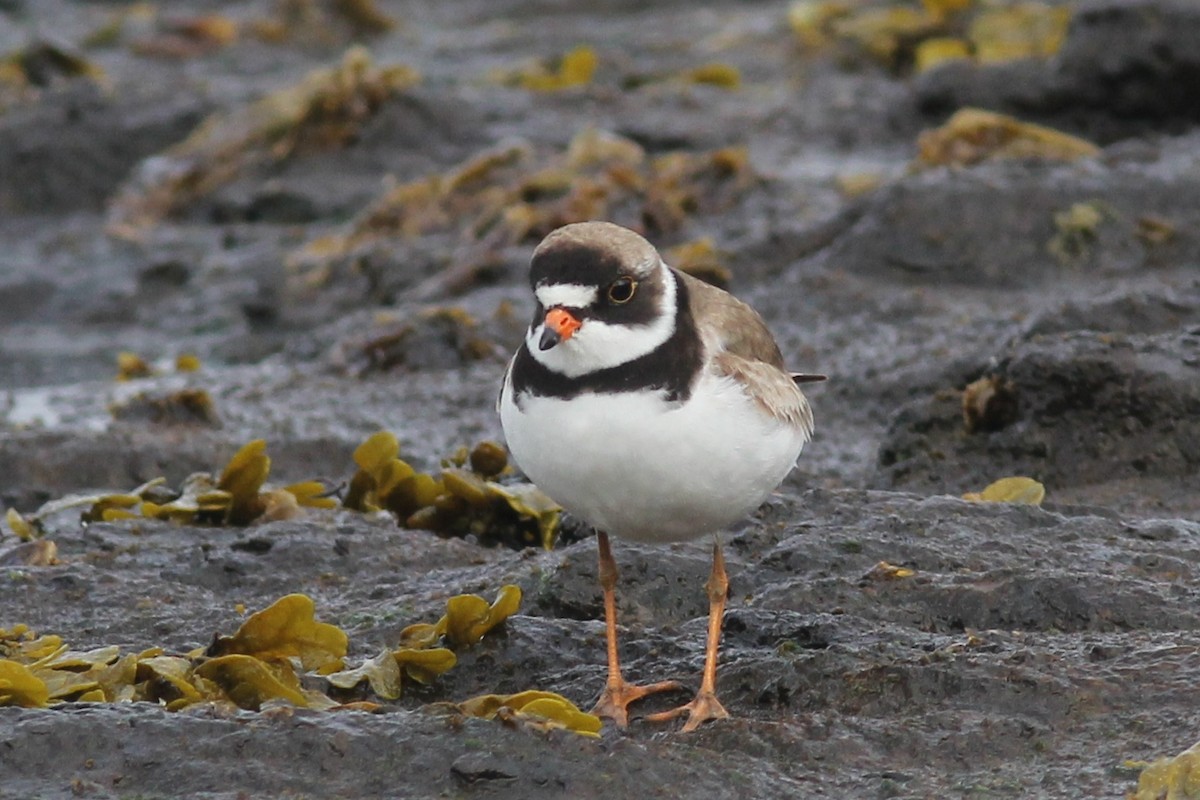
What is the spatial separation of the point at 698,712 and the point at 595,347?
3.03ft

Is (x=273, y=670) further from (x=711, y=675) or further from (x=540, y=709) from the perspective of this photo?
(x=711, y=675)

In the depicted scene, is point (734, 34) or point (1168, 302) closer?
point (1168, 302)

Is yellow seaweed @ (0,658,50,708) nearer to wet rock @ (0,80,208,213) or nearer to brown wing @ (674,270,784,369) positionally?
brown wing @ (674,270,784,369)

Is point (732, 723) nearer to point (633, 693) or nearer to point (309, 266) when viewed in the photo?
point (633, 693)

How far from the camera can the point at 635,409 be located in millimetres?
4277

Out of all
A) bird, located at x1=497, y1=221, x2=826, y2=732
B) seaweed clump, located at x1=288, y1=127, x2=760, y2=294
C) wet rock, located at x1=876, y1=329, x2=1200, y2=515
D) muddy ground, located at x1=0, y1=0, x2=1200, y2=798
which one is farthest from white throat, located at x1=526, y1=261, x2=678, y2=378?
seaweed clump, located at x1=288, y1=127, x2=760, y2=294

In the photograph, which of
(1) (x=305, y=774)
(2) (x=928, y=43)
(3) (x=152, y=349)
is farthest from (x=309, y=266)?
(1) (x=305, y=774)

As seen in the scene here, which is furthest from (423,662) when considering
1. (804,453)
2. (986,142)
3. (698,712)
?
(986,142)

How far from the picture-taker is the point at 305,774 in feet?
12.7

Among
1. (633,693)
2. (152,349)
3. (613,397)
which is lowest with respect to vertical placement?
(152,349)

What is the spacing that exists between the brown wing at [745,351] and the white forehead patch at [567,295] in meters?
0.34

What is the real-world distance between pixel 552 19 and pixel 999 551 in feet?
46.7

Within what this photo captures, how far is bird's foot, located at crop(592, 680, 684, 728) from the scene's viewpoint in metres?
4.47

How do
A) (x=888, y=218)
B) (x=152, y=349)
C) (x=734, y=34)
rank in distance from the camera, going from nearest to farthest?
(x=888, y=218) < (x=152, y=349) < (x=734, y=34)
